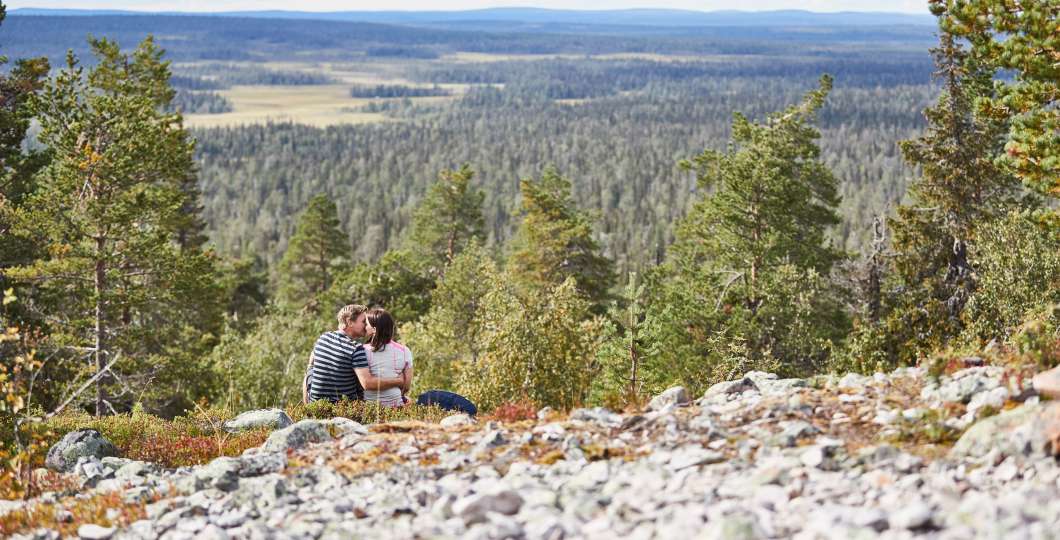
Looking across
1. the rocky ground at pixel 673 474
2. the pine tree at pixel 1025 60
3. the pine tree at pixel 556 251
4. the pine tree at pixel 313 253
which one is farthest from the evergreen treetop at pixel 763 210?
the pine tree at pixel 313 253

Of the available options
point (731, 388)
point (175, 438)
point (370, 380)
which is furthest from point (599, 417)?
point (175, 438)

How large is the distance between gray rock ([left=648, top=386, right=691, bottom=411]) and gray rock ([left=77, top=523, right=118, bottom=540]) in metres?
5.46

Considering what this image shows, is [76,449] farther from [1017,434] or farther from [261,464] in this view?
[1017,434]

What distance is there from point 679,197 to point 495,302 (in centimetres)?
16773

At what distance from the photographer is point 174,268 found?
1001 inches

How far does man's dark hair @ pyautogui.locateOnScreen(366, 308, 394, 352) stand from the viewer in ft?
41.6

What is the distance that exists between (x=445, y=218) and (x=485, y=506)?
46.3 metres

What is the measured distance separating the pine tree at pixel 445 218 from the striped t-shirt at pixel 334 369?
125 feet

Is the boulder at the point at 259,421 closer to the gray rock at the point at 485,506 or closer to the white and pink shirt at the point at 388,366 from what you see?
the white and pink shirt at the point at 388,366

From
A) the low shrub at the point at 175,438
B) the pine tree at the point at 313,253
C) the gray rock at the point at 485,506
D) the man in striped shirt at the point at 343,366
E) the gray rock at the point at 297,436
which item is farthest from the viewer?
the pine tree at the point at 313,253

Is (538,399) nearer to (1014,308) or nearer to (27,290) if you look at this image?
(1014,308)

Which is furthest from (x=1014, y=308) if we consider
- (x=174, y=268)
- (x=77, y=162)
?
(x=77, y=162)

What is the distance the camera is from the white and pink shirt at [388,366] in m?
12.9

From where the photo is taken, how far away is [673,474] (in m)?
7.58
